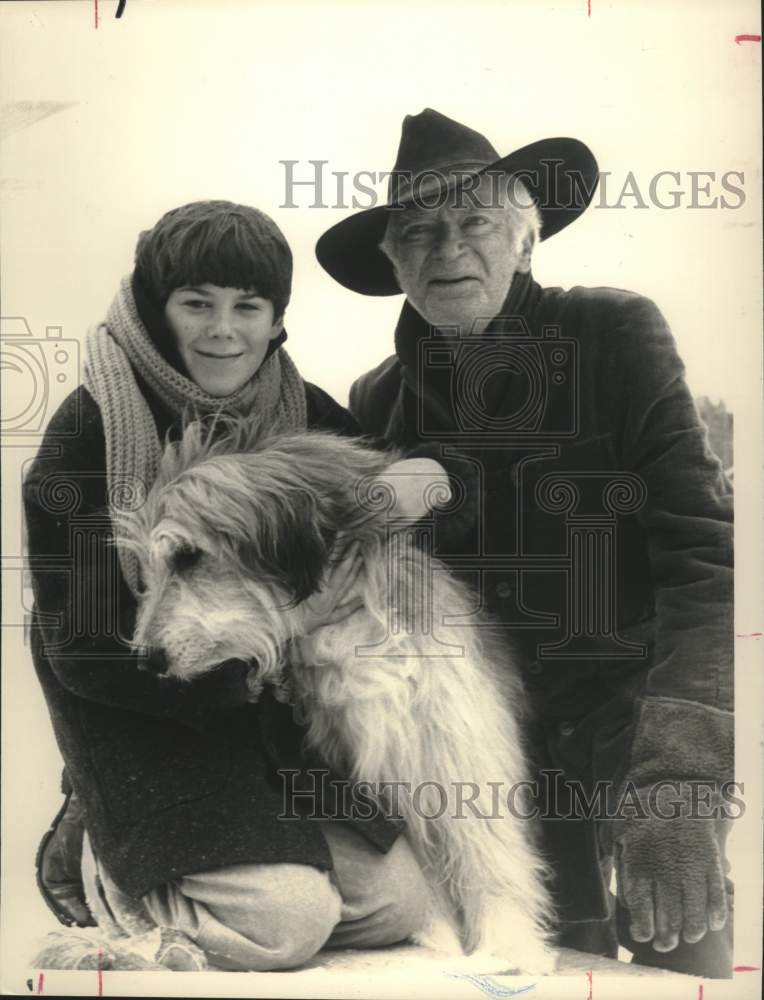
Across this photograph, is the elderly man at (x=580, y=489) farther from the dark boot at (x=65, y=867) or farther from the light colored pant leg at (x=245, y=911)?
the dark boot at (x=65, y=867)

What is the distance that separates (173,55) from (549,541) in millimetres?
1127

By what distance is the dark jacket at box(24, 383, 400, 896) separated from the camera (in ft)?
7.64

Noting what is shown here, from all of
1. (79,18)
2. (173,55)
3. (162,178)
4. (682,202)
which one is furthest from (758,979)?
(79,18)

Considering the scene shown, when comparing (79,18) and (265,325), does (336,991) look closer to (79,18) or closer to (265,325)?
(265,325)

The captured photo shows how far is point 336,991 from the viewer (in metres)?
2.43

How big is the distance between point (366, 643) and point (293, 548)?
0.72ft

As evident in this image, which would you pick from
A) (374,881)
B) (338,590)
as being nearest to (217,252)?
(338,590)

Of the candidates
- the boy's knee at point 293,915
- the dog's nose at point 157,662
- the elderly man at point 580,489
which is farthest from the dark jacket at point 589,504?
the dog's nose at point 157,662

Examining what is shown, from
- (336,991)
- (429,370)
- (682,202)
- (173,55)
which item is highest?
(173,55)

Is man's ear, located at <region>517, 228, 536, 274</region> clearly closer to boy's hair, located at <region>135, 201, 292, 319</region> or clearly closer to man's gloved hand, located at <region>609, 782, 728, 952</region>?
boy's hair, located at <region>135, 201, 292, 319</region>

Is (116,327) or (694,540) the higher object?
(116,327)

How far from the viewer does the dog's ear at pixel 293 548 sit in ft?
7.46

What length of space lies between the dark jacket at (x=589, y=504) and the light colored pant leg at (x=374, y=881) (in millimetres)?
263

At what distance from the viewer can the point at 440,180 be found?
7.78ft
